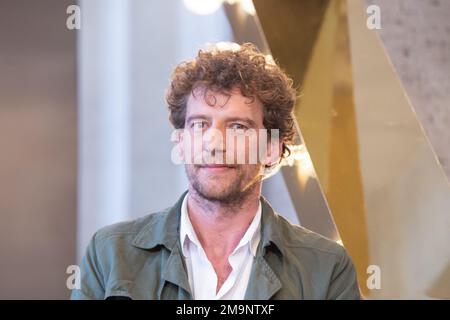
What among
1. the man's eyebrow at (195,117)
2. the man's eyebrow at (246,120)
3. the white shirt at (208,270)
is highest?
the man's eyebrow at (195,117)

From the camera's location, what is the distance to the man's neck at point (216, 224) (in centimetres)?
150

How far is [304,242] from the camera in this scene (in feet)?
5.01

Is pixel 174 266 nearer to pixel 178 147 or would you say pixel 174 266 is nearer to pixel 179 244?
pixel 179 244

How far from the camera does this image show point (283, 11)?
1826 mm

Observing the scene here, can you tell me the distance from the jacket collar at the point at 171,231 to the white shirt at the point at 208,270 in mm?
27

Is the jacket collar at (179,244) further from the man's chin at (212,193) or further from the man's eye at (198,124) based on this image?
the man's eye at (198,124)

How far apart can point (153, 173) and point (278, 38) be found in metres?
0.58

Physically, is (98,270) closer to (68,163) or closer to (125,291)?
(125,291)

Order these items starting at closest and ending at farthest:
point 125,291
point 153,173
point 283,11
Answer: point 125,291 < point 153,173 < point 283,11

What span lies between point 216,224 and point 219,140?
22 cm

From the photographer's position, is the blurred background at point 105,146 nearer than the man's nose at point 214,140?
No

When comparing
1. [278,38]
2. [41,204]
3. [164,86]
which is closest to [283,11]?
[278,38]

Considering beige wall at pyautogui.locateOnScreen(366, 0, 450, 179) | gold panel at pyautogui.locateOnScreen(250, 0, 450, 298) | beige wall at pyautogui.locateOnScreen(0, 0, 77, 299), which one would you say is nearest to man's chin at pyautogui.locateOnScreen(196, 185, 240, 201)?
gold panel at pyautogui.locateOnScreen(250, 0, 450, 298)

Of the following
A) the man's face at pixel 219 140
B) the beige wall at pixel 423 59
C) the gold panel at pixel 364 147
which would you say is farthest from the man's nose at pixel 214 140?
the beige wall at pixel 423 59
